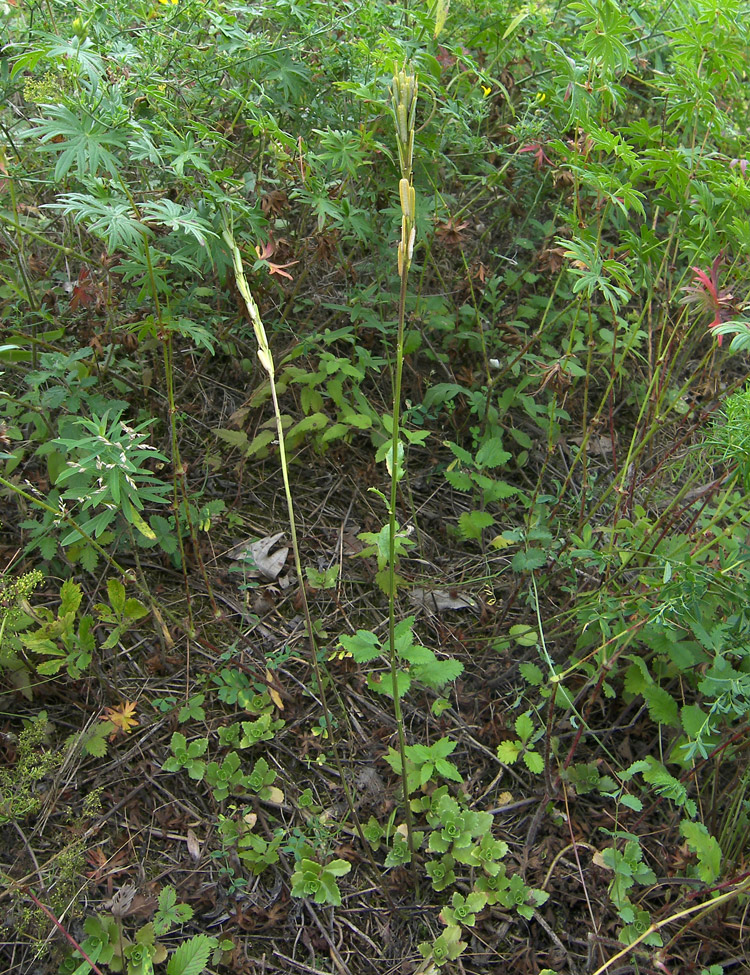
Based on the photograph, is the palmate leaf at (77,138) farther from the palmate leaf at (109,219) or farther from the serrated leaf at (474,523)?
the serrated leaf at (474,523)

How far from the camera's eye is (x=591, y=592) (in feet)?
6.86

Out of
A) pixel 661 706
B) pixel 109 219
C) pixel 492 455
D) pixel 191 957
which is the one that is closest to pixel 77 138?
pixel 109 219

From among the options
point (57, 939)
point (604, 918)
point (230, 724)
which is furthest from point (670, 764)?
point (57, 939)

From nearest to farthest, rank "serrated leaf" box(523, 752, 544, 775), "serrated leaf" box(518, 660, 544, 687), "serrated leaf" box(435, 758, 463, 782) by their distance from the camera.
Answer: "serrated leaf" box(435, 758, 463, 782)
"serrated leaf" box(523, 752, 544, 775)
"serrated leaf" box(518, 660, 544, 687)

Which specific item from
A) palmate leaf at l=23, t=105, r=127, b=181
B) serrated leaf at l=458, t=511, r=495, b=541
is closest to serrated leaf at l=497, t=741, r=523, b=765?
serrated leaf at l=458, t=511, r=495, b=541

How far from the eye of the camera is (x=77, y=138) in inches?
66.8

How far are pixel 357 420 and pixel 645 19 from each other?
70.6 inches

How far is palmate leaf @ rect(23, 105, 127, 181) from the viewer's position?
5.43 feet

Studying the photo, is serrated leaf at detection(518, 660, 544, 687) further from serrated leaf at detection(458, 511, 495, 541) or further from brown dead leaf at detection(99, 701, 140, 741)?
brown dead leaf at detection(99, 701, 140, 741)

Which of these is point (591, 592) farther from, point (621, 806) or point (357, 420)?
point (357, 420)

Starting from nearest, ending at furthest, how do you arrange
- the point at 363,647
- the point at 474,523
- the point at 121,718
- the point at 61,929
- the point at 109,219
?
the point at 61,929 < the point at 109,219 < the point at 363,647 < the point at 121,718 < the point at 474,523

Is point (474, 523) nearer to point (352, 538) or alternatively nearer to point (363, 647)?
point (352, 538)

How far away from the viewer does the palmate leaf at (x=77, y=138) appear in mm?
1654

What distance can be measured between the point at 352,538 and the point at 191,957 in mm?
1301
